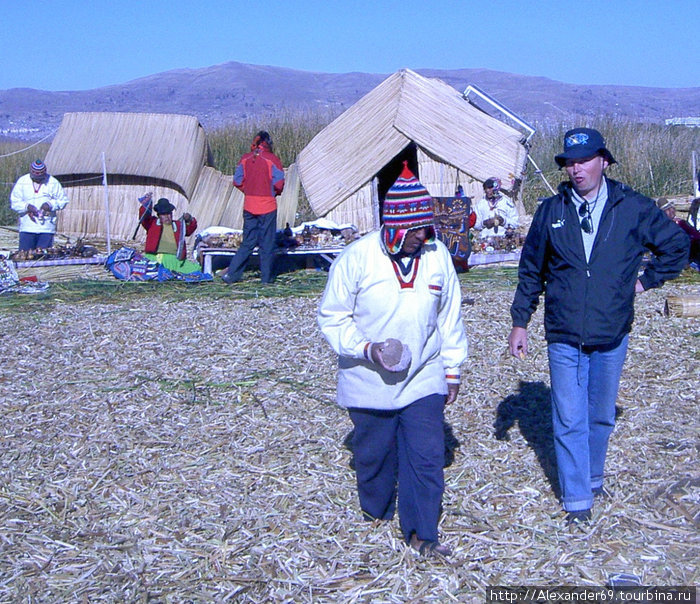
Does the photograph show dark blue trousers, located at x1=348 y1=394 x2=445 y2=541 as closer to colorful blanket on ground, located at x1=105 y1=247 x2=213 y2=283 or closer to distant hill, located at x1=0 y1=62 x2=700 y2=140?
colorful blanket on ground, located at x1=105 y1=247 x2=213 y2=283

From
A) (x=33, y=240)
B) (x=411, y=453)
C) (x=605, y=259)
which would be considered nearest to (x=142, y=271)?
(x=33, y=240)

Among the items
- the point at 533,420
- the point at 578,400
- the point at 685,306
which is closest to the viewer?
the point at 578,400

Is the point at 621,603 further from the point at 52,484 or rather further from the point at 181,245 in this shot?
the point at 181,245

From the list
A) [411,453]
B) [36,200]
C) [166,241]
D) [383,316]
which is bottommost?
[411,453]

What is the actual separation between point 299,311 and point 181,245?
2.80 metres

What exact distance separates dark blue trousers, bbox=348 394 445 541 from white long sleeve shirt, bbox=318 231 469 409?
0.08 metres

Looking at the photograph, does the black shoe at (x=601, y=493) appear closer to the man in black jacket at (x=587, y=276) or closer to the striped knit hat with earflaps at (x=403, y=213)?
the man in black jacket at (x=587, y=276)

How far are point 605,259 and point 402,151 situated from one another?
35.8ft

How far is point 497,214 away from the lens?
42.3 feet

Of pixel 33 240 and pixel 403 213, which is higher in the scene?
pixel 403 213

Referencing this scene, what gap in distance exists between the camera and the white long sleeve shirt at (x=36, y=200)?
482 inches

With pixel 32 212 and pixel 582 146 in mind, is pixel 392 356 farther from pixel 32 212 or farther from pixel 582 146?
pixel 32 212

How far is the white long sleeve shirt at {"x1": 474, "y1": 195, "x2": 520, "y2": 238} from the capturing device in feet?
42.0

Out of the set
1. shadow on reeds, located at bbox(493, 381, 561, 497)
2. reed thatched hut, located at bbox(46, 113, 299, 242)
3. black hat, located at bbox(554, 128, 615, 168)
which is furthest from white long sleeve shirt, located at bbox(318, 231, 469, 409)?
reed thatched hut, located at bbox(46, 113, 299, 242)
